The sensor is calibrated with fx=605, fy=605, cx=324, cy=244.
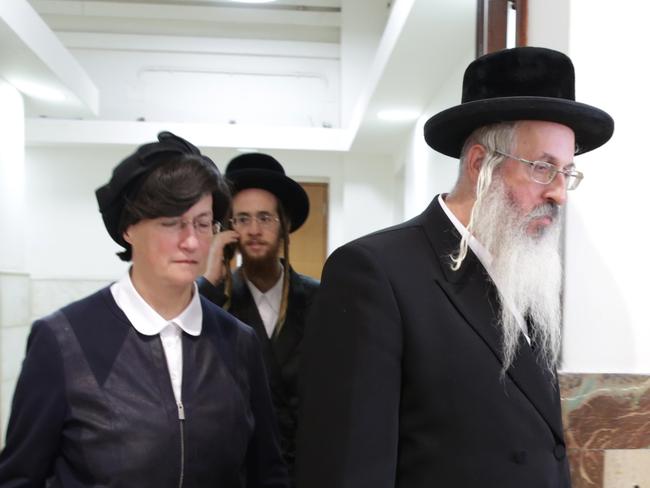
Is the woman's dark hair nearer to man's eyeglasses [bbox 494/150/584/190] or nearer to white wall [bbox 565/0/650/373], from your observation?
man's eyeglasses [bbox 494/150/584/190]

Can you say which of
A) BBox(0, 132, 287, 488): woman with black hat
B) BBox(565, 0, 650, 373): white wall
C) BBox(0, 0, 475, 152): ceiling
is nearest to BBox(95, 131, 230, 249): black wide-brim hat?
BBox(0, 132, 287, 488): woman with black hat

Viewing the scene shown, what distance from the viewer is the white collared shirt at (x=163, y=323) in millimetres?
1235

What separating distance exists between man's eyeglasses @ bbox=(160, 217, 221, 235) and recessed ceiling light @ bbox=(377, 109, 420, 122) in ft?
13.3

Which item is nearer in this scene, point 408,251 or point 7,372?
point 408,251

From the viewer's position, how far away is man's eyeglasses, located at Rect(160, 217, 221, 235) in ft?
4.01

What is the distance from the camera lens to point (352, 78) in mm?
6832

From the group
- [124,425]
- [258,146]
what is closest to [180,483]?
[124,425]

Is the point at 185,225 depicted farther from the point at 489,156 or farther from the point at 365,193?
the point at 365,193

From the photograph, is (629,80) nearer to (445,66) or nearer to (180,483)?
(180,483)

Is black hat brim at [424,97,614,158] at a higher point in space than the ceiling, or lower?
lower

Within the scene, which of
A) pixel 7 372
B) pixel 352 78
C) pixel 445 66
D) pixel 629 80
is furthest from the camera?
pixel 352 78

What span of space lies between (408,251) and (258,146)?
5213 mm

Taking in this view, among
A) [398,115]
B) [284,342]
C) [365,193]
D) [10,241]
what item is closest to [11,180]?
[10,241]

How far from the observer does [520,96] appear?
1.18 m
